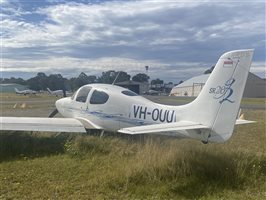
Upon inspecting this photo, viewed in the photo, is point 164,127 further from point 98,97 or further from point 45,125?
point 45,125

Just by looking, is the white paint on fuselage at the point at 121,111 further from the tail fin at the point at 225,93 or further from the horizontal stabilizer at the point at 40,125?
the tail fin at the point at 225,93

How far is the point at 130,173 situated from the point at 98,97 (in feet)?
14.4

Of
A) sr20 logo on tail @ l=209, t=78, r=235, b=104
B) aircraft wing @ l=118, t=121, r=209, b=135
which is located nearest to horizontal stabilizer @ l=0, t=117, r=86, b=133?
aircraft wing @ l=118, t=121, r=209, b=135

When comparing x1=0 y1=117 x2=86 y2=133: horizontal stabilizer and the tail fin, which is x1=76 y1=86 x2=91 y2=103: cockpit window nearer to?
x1=0 y1=117 x2=86 y2=133: horizontal stabilizer

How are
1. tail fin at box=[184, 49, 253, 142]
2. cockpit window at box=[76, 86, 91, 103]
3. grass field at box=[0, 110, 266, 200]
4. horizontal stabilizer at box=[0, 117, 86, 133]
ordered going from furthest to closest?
cockpit window at box=[76, 86, 91, 103] < horizontal stabilizer at box=[0, 117, 86, 133] < tail fin at box=[184, 49, 253, 142] < grass field at box=[0, 110, 266, 200]

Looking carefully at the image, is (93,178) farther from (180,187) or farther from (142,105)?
(142,105)

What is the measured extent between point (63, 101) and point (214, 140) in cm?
650

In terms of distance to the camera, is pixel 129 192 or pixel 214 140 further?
pixel 214 140

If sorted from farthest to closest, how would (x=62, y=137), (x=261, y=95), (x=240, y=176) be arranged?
(x=261, y=95), (x=62, y=137), (x=240, y=176)

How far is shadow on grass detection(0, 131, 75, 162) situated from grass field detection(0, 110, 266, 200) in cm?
5

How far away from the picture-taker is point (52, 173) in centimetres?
Result: 605

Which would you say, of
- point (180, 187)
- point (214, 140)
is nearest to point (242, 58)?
point (214, 140)

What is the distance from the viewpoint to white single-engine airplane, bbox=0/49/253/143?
6246 mm

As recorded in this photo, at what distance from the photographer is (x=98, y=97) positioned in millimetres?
9484
